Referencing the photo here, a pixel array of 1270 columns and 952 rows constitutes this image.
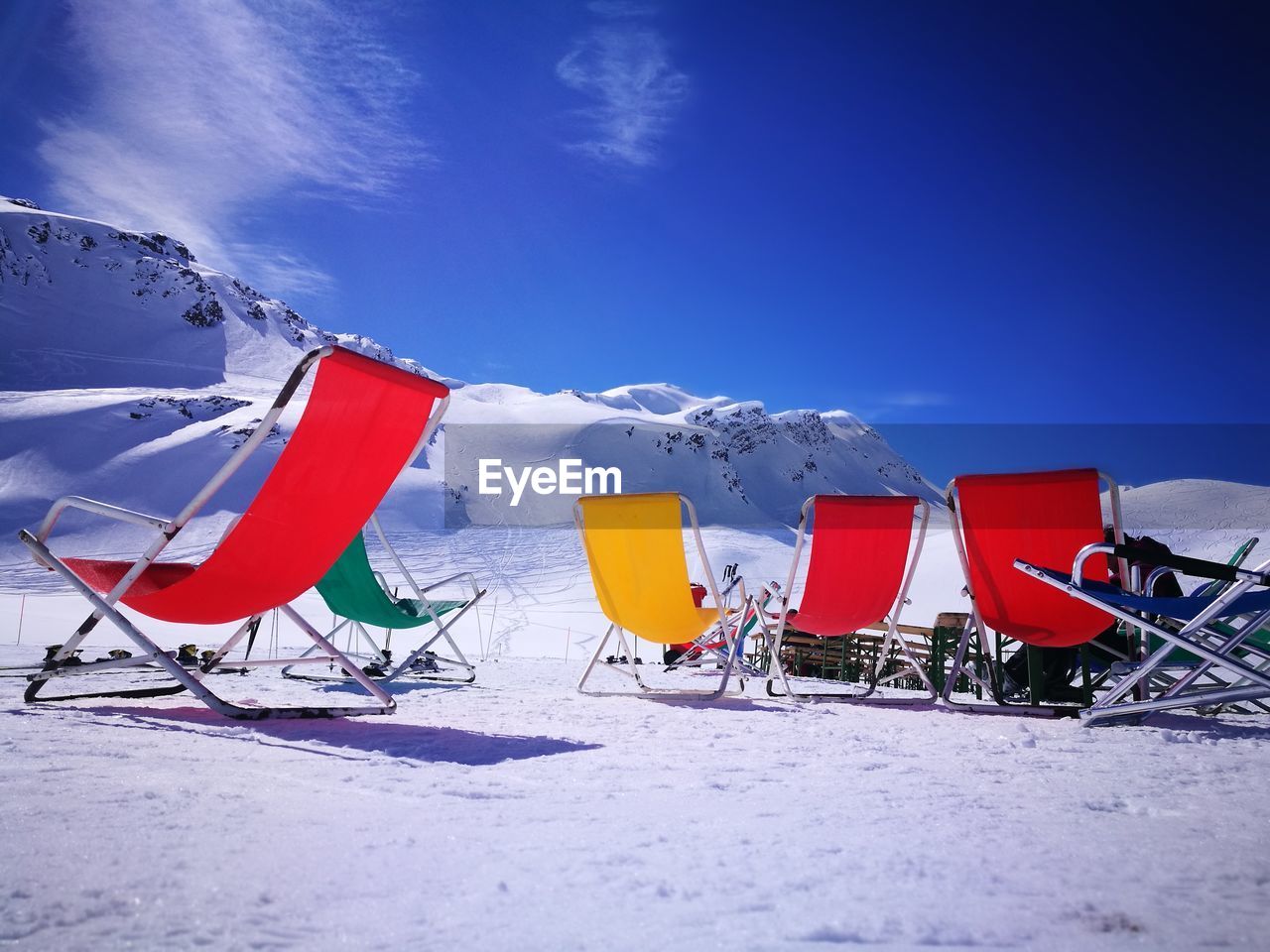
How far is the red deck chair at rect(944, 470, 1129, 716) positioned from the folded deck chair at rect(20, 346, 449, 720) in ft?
6.66

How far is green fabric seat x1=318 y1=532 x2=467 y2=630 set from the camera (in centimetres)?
372

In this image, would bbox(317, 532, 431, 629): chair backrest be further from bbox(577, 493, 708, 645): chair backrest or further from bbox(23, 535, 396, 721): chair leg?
bbox(23, 535, 396, 721): chair leg

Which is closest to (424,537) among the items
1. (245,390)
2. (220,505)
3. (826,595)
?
(220,505)

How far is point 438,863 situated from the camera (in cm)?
102

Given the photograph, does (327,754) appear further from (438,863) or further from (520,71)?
(520,71)

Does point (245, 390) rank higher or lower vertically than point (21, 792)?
higher

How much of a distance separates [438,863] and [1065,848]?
91 cm

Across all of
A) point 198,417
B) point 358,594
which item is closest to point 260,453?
point 198,417

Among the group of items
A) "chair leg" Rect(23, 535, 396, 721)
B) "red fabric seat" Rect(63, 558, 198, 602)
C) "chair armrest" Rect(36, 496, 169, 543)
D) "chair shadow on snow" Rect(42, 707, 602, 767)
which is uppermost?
"chair armrest" Rect(36, 496, 169, 543)

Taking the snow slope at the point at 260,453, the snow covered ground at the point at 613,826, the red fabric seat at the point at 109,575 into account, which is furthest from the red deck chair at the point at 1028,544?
the snow slope at the point at 260,453

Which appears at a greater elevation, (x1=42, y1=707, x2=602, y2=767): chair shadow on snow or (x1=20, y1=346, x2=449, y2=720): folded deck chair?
(x1=20, y1=346, x2=449, y2=720): folded deck chair

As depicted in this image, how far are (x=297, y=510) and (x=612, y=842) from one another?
4.50ft

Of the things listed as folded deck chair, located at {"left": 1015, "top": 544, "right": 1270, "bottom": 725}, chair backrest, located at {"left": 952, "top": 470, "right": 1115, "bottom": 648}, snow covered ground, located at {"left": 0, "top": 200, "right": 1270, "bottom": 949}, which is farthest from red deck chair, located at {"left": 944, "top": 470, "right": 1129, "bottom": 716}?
snow covered ground, located at {"left": 0, "top": 200, "right": 1270, "bottom": 949}

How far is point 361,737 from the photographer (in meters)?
2.08
